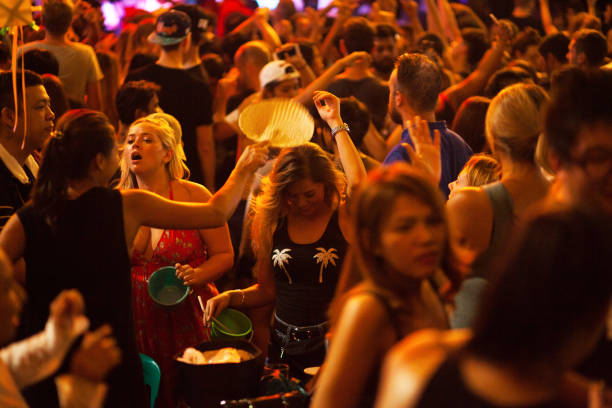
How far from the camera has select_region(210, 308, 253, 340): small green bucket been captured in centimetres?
349

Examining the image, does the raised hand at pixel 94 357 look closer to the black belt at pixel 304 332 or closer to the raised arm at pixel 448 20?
the black belt at pixel 304 332

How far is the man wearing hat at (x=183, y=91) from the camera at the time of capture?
561 cm

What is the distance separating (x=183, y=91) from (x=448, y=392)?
4.50m

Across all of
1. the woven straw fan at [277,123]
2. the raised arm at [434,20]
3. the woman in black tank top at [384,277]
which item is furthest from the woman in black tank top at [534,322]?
the raised arm at [434,20]

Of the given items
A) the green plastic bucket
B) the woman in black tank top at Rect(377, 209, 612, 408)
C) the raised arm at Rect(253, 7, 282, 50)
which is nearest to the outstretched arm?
the green plastic bucket

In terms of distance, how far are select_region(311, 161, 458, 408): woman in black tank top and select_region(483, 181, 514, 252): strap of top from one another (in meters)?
0.46

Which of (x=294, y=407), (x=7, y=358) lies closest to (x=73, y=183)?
(x=7, y=358)

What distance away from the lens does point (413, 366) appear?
1441mm

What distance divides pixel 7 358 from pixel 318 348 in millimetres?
1759

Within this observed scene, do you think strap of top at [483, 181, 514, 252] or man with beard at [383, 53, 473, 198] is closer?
strap of top at [483, 181, 514, 252]

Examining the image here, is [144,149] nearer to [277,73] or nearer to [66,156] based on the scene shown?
[66,156]

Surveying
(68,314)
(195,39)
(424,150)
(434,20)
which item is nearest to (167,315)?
(424,150)

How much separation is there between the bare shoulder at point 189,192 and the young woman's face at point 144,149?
14 cm

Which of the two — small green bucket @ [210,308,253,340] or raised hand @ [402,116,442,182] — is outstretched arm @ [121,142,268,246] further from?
small green bucket @ [210,308,253,340]
